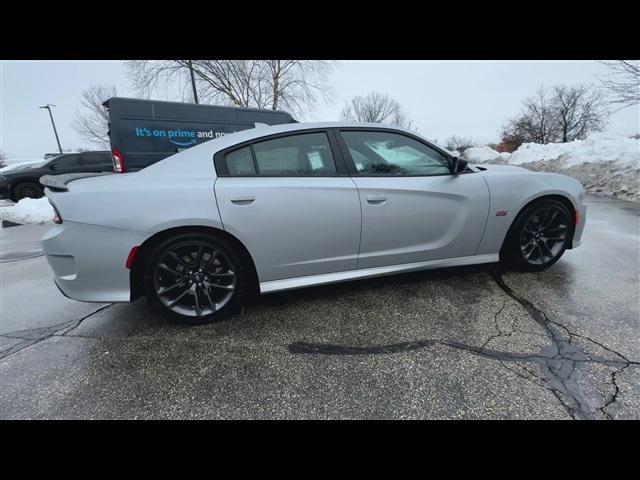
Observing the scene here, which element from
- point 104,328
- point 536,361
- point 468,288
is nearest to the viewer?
point 536,361

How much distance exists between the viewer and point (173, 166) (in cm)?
224

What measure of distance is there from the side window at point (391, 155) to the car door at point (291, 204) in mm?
205

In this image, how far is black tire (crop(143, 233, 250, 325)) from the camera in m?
2.18

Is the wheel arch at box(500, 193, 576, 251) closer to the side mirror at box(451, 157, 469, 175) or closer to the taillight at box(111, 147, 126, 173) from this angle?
the side mirror at box(451, 157, 469, 175)

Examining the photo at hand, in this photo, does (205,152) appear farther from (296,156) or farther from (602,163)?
(602,163)

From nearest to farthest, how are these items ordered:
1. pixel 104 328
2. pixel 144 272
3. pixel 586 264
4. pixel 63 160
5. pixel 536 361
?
pixel 536 361 → pixel 144 272 → pixel 104 328 → pixel 586 264 → pixel 63 160

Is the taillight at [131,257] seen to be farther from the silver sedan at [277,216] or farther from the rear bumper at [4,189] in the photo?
the rear bumper at [4,189]

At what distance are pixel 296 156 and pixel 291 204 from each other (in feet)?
1.46

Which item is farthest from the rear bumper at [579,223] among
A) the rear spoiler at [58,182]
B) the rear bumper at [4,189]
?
the rear bumper at [4,189]

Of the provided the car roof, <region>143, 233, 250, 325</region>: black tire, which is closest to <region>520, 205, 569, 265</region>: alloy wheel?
the car roof

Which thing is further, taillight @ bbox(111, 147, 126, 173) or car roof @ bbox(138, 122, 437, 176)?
taillight @ bbox(111, 147, 126, 173)

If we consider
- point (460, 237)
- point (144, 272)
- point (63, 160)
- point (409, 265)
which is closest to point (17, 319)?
point (144, 272)
